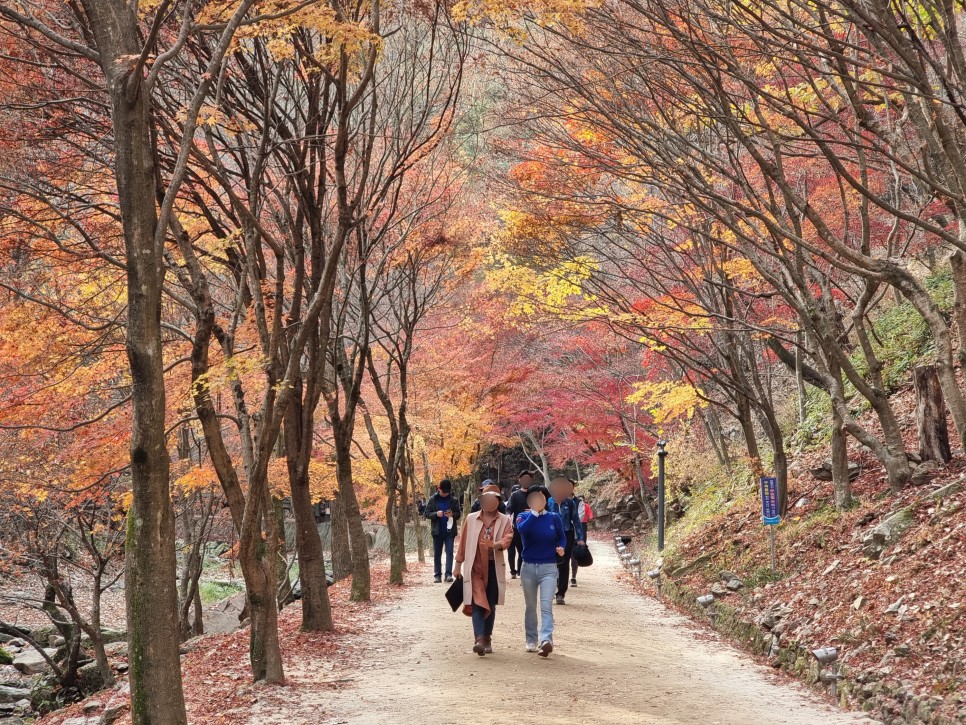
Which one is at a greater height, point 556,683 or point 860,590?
point 860,590

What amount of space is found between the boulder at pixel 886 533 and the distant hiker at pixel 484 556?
159 inches

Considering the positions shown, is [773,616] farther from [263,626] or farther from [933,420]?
[263,626]

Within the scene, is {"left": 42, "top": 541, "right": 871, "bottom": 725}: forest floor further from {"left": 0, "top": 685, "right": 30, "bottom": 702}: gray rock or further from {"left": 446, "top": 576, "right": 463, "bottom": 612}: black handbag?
{"left": 0, "top": 685, "right": 30, "bottom": 702}: gray rock

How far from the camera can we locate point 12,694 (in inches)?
569

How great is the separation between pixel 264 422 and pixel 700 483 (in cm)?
1930

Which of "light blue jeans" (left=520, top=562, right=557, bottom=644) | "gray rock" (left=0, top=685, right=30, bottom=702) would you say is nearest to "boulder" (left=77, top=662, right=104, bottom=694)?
"gray rock" (left=0, top=685, right=30, bottom=702)

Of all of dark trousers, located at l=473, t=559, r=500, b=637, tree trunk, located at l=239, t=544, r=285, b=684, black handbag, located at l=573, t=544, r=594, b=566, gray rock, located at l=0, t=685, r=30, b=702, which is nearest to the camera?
tree trunk, located at l=239, t=544, r=285, b=684

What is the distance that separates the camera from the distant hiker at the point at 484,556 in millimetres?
8445

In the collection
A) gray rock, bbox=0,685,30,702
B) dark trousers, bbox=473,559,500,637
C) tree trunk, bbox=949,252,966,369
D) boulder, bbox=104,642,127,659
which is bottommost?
gray rock, bbox=0,685,30,702

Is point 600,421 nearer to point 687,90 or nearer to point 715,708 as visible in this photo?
point 687,90

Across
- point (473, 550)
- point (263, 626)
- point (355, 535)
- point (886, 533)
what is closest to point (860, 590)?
point (886, 533)

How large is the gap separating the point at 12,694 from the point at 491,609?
10612 millimetres

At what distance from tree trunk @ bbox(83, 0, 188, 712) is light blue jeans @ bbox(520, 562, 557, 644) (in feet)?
13.6

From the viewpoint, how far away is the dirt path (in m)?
6.43
